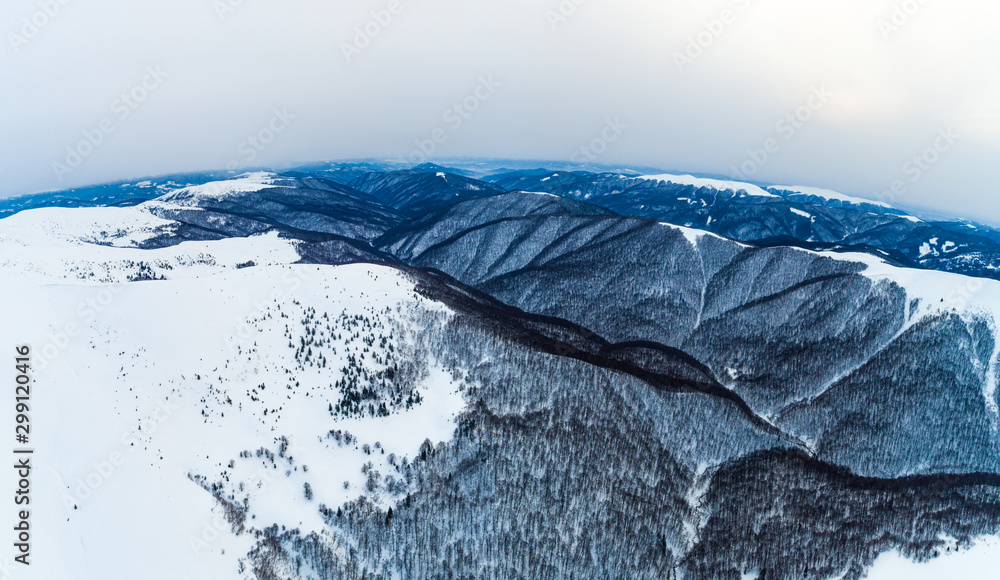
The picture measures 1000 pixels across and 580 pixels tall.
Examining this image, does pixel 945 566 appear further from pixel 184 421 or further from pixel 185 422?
pixel 184 421

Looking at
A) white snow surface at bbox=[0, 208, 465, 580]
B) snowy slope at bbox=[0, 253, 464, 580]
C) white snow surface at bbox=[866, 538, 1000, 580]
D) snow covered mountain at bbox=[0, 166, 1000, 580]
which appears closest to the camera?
white snow surface at bbox=[0, 208, 465, 580]

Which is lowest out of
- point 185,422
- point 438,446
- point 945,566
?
point 945,566

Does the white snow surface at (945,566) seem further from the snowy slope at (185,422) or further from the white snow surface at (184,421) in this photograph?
the snowy slope at (185,422)

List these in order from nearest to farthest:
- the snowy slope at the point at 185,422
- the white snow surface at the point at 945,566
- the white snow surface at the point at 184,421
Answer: the white snow surface at the point at 184,421
the snowy slope at the point at 185,422
the white snow surface at the point at 945,566

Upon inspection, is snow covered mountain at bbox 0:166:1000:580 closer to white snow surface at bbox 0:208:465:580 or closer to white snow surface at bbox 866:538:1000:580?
white snow surface at bbox 0:208:465:580

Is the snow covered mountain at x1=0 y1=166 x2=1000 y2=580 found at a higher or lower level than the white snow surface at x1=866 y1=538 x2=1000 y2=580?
higher

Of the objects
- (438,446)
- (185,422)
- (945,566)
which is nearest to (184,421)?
(185,422)

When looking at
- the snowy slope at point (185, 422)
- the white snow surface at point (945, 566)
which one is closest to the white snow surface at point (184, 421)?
the snowy slope at point (185, 422)

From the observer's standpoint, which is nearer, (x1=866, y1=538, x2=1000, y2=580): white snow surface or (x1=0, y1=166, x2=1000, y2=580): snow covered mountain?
(x1=0, y1=166, x2=1000, y2=580): snow covered mountain

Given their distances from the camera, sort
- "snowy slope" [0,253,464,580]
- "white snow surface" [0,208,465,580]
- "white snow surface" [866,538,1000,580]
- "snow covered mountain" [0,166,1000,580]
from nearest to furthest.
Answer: "white snow surface" [0,208,465,580]
"snowy slope" [0,253,464,580]
"snow covered mountain" [0,166,1000,580]
"white snow surface" [866,538,1000,580]

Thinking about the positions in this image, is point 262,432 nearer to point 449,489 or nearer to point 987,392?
point 449,489

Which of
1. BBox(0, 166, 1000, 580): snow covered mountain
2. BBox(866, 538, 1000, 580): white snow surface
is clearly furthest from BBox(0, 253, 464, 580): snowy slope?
BBox(866, 538, 1000, 580): white snow surface
